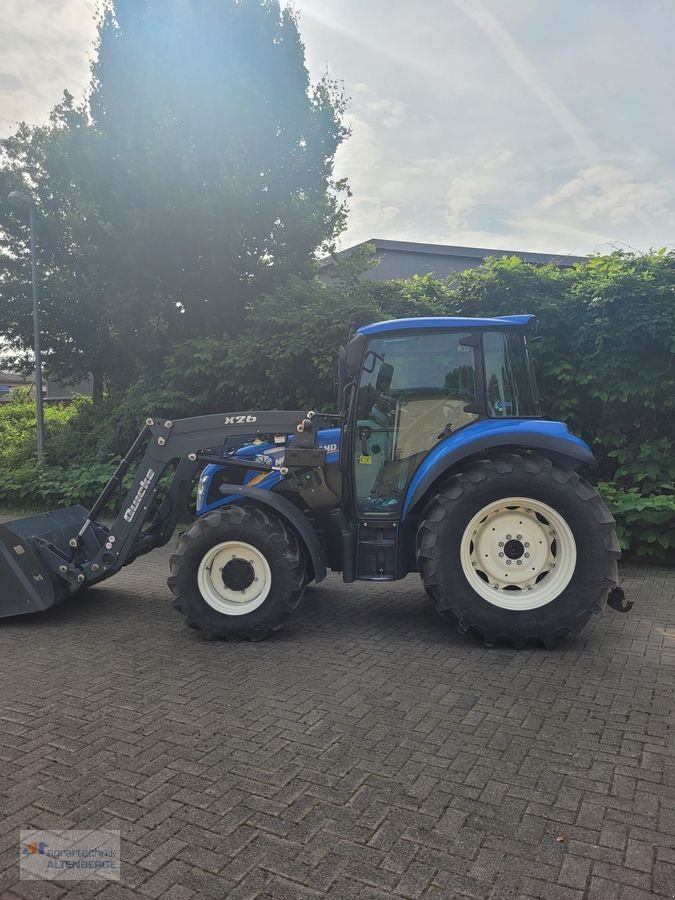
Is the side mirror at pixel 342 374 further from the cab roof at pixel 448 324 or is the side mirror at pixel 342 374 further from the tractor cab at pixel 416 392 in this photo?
the cab roof at pixel 448 324

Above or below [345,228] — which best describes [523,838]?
below

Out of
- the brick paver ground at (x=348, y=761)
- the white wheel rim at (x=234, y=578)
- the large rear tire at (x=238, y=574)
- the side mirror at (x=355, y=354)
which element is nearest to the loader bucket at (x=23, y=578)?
the brick paver ground at (x=348, y=761)

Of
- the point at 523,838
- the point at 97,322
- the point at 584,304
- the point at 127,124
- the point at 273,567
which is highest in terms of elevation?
the point at 127,124

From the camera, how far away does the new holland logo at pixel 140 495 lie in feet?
17.1

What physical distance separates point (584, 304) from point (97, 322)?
15406mm

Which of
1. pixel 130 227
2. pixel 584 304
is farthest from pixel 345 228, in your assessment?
pixel 584 304

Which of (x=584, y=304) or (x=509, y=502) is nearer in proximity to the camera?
(x=509, y=502)

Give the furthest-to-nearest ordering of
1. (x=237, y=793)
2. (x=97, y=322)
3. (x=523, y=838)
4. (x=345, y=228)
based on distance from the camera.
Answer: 1. (x=97, y=322)
2. (x=345, y=228)
3. (x=237, y=793)
4. (x=523, y=838)

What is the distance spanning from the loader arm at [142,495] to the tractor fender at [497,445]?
2.89 ft

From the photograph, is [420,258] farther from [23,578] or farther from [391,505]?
[23,578]

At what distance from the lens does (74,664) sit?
14.4 feet

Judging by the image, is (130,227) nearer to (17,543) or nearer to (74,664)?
(17,543)

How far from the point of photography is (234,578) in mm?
4820

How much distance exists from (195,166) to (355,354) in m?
8.97
